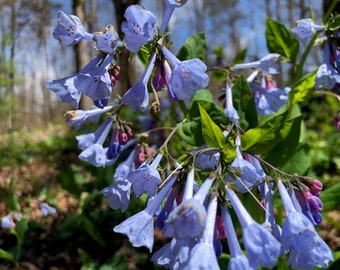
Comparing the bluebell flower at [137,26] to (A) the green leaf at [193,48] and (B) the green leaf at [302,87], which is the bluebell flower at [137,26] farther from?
(B) the green leaf at [302,87]

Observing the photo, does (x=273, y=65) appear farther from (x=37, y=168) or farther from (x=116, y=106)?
(x=37, y=168)

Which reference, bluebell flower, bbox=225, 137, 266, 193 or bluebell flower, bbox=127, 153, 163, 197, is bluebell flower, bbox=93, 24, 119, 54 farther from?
bluebell flower, bbox=225, 137, 266, 193

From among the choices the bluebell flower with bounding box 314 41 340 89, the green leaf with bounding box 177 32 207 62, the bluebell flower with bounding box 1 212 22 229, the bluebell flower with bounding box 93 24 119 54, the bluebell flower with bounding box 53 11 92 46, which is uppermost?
the bluebell flower with bounding box 53 11 92 46

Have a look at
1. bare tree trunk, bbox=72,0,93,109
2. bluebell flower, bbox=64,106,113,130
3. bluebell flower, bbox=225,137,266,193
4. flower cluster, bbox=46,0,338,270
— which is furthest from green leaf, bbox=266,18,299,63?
bare tree trunk, bbox=72,0,93,109

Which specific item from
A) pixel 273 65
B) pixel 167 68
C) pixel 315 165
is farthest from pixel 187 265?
pixel 315 165

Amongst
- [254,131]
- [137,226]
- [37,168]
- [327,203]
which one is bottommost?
[37,168]

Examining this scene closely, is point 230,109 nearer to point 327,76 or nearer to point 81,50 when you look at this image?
point 327,76

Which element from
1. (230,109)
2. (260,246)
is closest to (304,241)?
→ (260,246)
